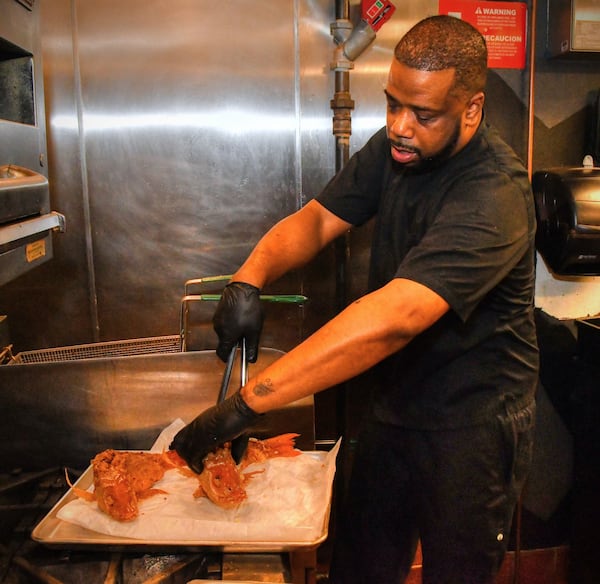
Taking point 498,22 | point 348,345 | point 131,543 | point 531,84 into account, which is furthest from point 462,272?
point 498,22

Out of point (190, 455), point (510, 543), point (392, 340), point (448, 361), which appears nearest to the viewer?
point (392, 340)

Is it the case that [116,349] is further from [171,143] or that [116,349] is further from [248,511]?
[248,511]

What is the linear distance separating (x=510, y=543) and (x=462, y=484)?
1.39 m

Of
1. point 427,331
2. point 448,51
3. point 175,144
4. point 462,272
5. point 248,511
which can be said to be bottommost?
point 248,511

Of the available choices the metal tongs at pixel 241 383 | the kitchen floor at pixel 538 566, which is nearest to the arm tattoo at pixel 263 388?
the metal tongs at pixel 241 383

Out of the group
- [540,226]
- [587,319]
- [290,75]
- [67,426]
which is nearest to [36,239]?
[67,426]

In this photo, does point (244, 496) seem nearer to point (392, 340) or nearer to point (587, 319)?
point (392, 340)

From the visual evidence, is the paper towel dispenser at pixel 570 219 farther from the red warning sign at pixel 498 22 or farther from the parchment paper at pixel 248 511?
the parchment paper at pixel 248 511

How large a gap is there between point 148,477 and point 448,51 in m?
1.29

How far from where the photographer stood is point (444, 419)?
179cm

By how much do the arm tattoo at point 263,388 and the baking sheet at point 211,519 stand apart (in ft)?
1.03

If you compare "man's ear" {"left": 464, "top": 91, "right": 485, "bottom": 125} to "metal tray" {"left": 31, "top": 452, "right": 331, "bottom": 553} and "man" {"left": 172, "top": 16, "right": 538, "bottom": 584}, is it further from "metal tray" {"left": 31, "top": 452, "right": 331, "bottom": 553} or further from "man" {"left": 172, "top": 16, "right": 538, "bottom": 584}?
"metal tray" {"left": 31, "top": 452, "right": 331, "bottom": 553}

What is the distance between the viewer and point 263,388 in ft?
4.77

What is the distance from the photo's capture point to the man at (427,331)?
1.47 m
